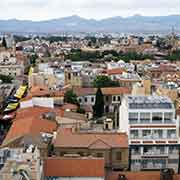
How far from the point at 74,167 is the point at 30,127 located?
848 cm

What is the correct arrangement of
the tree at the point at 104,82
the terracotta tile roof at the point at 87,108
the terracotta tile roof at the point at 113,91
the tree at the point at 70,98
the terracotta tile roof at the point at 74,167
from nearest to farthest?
the terracotta tile roof at the point at 74,167, the terracotta tile roof at the point at 87,108, the tree at the point at 70,98, the terracotta tile roof at the point at 113,91, the tree at the point at 104,82

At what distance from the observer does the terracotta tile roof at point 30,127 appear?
30.9 m

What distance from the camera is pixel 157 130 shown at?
1172 inches

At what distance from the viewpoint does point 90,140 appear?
29.0 meters

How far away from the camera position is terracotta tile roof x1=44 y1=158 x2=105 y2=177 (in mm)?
23781

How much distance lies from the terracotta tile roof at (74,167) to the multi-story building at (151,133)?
542cm

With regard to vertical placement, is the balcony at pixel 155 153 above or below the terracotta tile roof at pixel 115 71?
above

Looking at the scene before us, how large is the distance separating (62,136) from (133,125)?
431 cm

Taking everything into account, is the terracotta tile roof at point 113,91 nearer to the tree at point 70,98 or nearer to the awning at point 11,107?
the tree at point 70,98

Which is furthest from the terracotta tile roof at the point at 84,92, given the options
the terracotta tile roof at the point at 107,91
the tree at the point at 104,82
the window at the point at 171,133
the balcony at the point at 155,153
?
the balcony at the point at 155,153

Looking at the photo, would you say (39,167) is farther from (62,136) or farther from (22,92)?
(22,92)

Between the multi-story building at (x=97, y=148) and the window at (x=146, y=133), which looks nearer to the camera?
the multi-story building at (x=97, y=148)

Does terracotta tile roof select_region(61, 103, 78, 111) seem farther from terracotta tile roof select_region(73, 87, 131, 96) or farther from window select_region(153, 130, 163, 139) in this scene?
window select_region(153, 130, 163, 139)

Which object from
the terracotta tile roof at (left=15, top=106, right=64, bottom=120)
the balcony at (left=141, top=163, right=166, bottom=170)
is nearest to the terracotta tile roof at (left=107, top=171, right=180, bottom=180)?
the balcony at (left=141, top=163, right=166, bottom=170)
